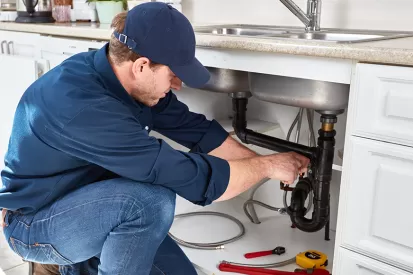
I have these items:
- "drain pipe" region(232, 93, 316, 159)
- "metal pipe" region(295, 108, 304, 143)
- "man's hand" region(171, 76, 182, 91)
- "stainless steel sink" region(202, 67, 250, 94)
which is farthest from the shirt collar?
"metal pipe" region(295, 108, 304, 143)

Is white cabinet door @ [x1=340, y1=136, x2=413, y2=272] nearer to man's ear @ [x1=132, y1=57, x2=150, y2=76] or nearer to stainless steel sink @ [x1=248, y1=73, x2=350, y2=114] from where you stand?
stainless steel sink @ [x1=248, y1=73, x2=350, y2=114]

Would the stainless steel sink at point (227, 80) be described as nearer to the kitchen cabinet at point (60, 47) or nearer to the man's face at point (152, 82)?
the man's face at point (152, 82)

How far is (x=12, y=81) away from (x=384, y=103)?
179 cm

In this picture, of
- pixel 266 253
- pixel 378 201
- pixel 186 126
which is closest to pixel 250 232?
pixel 266 253

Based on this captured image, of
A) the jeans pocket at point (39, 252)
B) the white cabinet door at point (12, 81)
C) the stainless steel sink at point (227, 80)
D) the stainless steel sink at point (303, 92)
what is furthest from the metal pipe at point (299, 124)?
the white cabinet door at point (12, 81)

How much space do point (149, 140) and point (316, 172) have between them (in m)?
0.55

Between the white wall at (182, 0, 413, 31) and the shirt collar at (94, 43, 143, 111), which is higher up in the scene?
the white wall at (182, 0, 413, 31)

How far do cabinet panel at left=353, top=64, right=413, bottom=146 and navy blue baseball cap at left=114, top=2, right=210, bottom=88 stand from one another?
42cm

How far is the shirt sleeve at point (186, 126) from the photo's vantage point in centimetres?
156

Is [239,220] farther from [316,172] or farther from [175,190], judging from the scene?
[175,190]

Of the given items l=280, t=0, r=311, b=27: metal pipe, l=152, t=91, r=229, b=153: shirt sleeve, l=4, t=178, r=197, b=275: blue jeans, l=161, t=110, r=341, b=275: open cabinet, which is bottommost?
l=161, t=110, r=341, b=275: open cabinet

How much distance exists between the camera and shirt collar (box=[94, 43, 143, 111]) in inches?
48.6

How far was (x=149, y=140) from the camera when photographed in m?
1.19

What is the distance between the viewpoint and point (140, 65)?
1.19 meters
